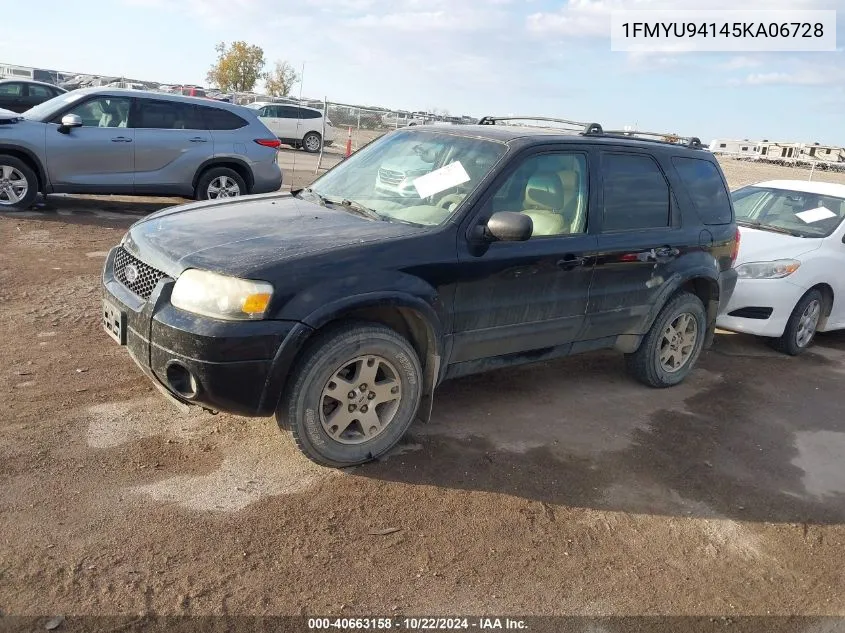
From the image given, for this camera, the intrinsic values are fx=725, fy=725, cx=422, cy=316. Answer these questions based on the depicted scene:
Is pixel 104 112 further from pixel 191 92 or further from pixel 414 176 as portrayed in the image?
pixel 191 92

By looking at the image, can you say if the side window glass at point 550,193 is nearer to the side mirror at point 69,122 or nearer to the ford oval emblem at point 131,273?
the ford oval emblem at point 131,273

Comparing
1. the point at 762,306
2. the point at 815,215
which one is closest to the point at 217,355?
the point at 762,306

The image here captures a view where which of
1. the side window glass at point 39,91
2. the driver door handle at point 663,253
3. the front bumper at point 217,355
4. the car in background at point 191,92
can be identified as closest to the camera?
the front bumper at point 217,355

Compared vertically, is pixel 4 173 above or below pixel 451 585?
above

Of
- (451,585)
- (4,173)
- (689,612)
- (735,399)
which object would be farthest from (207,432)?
(4,173)

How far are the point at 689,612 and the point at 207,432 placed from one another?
2.62 m

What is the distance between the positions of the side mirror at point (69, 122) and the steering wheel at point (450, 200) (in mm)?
7366

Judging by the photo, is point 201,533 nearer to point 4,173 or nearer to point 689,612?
point 689,612

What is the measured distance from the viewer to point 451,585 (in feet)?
9.87

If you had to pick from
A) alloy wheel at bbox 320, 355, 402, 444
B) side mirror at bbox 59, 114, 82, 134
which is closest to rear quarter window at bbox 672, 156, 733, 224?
alloy wheel at bbox 320, 355, 402, 444

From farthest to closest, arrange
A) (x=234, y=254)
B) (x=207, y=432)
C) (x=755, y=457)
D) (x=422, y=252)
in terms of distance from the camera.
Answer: (x=755, y=457) < (x=207, y=432) < (x=422, y=252) < (x=234, y=254)

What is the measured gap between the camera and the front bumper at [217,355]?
3301 mm

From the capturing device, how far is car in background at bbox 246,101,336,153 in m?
26.2

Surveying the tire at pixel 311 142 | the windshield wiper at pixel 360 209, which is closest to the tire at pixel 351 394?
the windshield wiper at pixel 360 209
